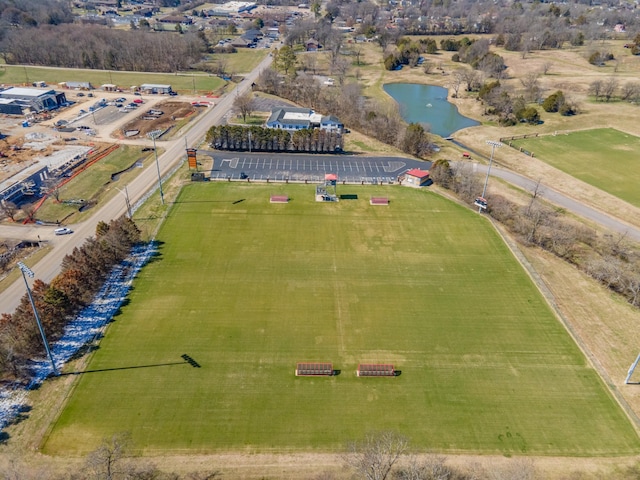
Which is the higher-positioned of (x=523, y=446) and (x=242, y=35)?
(x=242, y=35)

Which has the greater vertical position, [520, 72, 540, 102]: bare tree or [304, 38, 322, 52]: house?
[304, 38, 322, 52]: house

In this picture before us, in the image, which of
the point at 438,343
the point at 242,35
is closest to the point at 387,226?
the point at 438,343

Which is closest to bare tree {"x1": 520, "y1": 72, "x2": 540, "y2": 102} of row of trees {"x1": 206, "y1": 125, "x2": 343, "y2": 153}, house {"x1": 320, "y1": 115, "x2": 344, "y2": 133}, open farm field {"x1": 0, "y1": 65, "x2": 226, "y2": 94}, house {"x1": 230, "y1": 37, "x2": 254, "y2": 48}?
house {"x1": 320, "y1": 115, "x2": 344, "y2": 133}

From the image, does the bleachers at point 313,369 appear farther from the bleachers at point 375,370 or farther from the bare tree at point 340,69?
the bare tree at point 340,69

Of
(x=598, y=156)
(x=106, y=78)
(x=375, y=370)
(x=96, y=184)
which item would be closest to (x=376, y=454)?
(x=375, y=370)

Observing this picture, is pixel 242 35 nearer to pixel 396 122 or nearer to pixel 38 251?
pixel 396 122

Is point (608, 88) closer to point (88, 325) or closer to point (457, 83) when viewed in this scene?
point (457, 83)

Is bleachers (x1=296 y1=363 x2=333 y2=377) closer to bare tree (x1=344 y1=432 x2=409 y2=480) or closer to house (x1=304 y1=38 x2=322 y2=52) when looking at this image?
bare tree (x1=344 y1=432 x2=409 y2=480)
